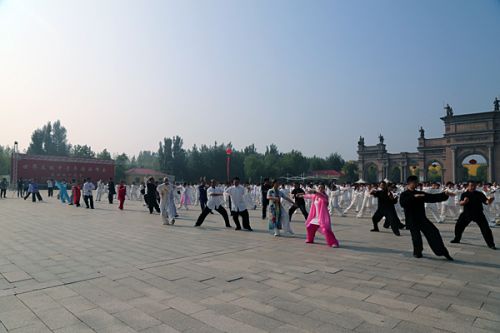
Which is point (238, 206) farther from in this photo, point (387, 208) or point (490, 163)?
point (490, 163)

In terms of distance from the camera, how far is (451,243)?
8.50m

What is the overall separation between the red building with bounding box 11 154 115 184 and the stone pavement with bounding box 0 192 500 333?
169ft

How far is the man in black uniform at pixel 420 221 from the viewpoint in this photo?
6.70 metres

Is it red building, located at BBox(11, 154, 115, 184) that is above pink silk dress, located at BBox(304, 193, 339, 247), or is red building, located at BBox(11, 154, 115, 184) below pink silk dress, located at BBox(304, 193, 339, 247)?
above

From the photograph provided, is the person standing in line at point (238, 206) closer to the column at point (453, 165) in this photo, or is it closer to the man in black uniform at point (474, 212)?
the man in black uniform at point (474, 212)

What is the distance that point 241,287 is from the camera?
4.78 metres

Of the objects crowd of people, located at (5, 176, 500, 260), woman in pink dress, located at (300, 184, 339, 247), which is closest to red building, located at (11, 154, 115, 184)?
crowd of people, located at (5, 176, 500, 260)

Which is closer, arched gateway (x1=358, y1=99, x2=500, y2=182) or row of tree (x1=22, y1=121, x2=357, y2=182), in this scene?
arched gateway (x1=358, y1=99, x2=500, y2=182)

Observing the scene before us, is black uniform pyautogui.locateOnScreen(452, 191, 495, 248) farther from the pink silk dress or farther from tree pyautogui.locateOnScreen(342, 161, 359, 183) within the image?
tree pyautogui.locateOnScreen(342, 161, 359, 183)

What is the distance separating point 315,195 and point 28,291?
6277 millimetres

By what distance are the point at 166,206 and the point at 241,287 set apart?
26.4 ft

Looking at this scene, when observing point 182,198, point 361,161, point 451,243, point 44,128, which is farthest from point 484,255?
point 44,128

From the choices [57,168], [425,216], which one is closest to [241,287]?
[425,216]

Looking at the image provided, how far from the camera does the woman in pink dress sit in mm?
8055
